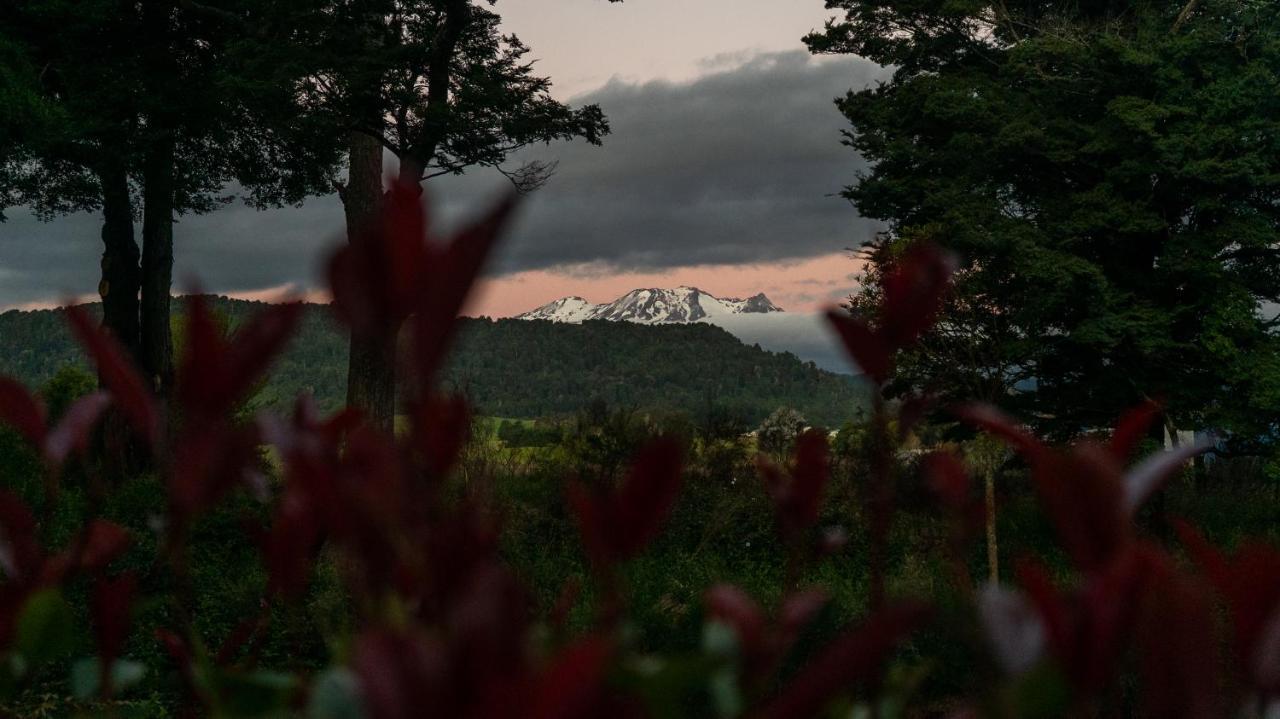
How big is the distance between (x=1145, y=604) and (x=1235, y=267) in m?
14.4

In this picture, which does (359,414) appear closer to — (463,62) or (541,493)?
(541,493)

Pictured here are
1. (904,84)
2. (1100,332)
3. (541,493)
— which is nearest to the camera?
(541,493)

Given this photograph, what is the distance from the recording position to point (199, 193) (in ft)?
49.1

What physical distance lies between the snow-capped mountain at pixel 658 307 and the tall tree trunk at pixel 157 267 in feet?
403

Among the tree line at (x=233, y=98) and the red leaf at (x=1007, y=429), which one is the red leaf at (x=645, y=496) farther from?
the tree line at (x=233, y=98)

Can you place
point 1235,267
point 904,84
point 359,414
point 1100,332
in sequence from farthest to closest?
point 904,84 → point 1235,267 → point 1100,332 → point 359,414

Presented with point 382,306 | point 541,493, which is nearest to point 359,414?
point 382,306

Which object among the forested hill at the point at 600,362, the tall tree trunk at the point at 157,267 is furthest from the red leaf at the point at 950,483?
the forested hill at the point at 600,362

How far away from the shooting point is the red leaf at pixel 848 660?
32cm

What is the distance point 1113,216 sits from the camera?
12.1m

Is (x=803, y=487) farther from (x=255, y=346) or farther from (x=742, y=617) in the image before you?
(x=255, y=346)

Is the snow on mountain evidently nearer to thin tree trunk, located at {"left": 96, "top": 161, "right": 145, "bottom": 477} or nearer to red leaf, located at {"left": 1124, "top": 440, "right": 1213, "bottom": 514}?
thin tree trunk, located at {"left": 96, "top": 161, "right": 145, "bottom": 477}

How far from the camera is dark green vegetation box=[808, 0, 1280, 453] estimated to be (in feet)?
37.7

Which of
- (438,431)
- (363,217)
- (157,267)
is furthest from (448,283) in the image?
(157,267)
